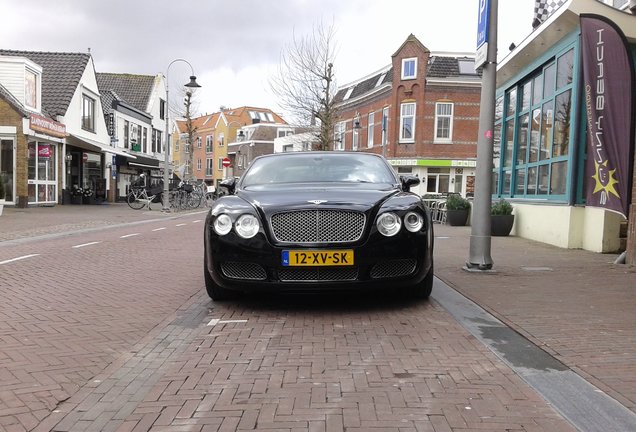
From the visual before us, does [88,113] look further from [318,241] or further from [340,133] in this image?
[318,241]

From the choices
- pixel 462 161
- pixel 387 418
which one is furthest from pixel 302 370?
pixel 462 161

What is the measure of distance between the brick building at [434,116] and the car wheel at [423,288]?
27.8m

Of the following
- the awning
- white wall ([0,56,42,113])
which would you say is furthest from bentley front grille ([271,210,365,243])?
the awning

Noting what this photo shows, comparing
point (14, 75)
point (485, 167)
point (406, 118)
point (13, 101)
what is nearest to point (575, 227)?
point (485, 167)

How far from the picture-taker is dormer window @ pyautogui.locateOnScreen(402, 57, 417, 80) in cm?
3294

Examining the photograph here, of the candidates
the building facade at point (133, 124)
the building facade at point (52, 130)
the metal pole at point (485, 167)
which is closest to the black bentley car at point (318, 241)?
the metal pole at point (485, 167)

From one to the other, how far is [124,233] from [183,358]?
10099 millimetres

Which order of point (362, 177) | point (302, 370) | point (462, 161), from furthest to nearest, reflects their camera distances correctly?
point (462, 161)
point (362, 177)
point (302, 370)

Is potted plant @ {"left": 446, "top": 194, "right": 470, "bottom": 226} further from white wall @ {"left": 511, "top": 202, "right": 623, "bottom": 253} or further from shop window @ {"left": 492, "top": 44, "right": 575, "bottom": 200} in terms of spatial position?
white wall @ {"left": 511, "top": 202, "right": 623, "bottom": 253}

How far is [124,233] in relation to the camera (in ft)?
42.7

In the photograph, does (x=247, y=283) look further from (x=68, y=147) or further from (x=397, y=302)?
(x=68, y=147)

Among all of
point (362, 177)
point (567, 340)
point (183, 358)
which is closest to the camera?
point (183, 358)

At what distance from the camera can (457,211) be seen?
15945 millimetres

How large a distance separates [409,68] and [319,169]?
2908 centimetres
